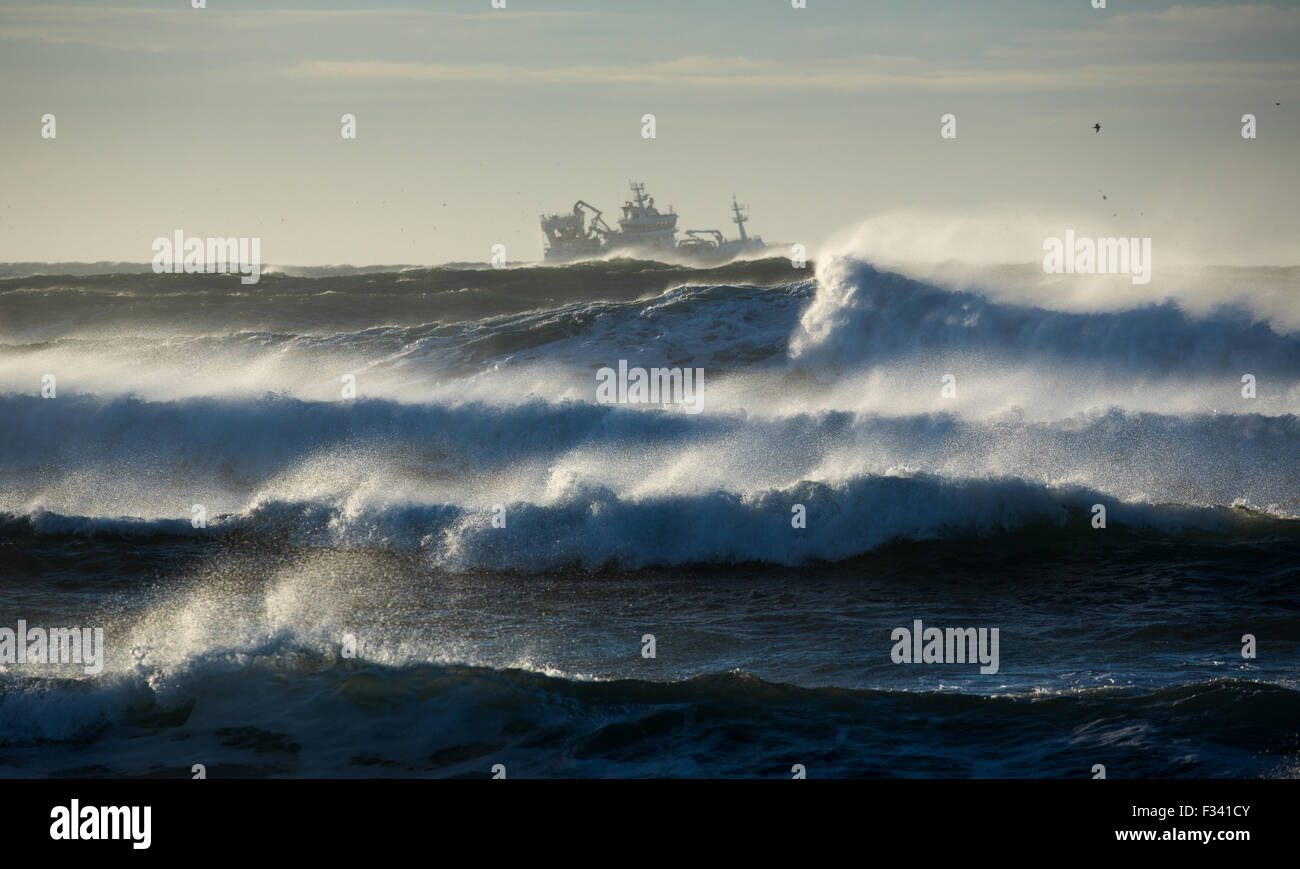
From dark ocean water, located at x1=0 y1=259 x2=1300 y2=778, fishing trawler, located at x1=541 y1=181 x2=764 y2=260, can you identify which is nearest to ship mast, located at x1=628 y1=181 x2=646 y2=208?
fishing trawler, located at x1=541 y1=181 x2=764 y2=260

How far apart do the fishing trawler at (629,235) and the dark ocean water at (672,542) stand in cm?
2996

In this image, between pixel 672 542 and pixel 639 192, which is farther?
pixel 639 192

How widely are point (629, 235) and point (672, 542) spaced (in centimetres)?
4546

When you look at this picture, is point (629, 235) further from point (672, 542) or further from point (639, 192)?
point (672, 542)

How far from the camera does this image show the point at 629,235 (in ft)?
194

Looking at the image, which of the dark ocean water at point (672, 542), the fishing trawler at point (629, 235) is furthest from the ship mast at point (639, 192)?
the dark ocean water at point (672, 542)

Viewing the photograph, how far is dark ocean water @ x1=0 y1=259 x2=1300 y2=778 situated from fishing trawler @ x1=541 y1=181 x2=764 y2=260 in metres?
30.0

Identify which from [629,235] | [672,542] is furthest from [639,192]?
[672,542]

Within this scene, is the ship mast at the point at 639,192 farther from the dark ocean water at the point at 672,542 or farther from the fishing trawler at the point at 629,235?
the dark ocean water at the point at 672,542

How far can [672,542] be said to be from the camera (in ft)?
50.0

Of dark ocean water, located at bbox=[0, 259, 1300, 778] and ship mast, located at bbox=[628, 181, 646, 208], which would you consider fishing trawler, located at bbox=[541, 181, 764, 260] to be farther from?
dark ocean water, located at bbox=[0, 259, 1300, 778]

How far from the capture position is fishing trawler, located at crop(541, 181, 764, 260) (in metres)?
58.8
